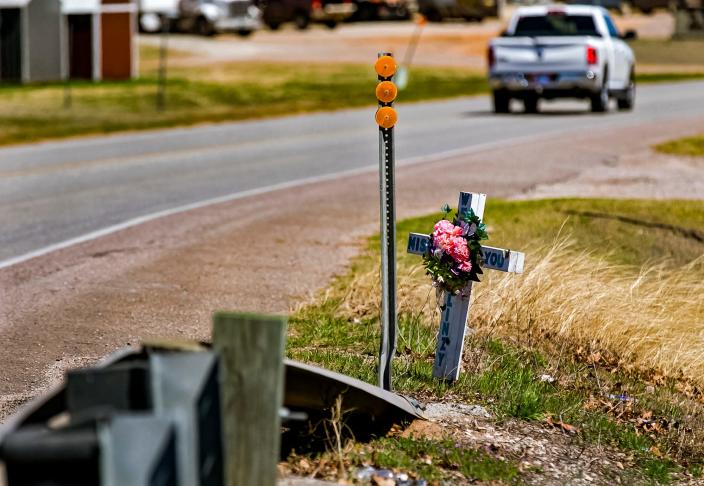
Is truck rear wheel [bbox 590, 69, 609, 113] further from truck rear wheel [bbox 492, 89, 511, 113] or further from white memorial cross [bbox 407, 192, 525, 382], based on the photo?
white memorial cross [bbox 407, 192, 525, 382]

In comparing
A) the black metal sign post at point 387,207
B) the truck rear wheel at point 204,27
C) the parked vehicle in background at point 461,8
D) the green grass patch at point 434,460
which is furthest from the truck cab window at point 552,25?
the parked vehicle in background at point 461,8

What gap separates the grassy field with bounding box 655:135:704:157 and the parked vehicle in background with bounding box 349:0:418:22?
40786 mm

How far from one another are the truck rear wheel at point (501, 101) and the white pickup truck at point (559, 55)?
0.79 ft

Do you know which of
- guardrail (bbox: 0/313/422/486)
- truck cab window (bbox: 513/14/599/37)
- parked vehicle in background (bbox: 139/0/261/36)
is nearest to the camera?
guardrail (bbox: 0/313/422/486)

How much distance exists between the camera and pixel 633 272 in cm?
1138

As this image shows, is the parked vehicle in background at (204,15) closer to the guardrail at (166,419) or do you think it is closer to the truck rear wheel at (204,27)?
the truck rear wheel at (204,27)

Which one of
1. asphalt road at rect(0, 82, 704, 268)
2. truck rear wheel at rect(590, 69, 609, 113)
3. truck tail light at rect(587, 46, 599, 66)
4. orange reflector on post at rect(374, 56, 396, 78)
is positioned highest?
orange reflector on post at rect(374, 56, 396, 78)

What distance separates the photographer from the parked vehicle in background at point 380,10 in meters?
62.7

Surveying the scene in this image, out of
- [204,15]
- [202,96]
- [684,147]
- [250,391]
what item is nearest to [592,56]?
[684,147]

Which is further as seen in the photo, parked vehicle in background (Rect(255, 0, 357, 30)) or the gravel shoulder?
parked vehicle in background (Rect(255, 0, 357, 30))

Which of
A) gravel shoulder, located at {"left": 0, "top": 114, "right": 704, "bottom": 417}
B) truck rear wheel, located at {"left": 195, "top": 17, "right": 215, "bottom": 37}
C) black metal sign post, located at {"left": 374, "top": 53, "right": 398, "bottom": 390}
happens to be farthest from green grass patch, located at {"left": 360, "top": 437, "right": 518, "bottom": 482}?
truck rear wheel, located at {"left": 195, "top": 17, "right": 215, "bottom": 37}

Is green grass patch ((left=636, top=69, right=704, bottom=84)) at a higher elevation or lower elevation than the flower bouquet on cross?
lower

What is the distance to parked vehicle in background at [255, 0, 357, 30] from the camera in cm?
6025

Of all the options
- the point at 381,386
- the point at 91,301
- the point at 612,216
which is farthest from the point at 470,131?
the point at 381,386
